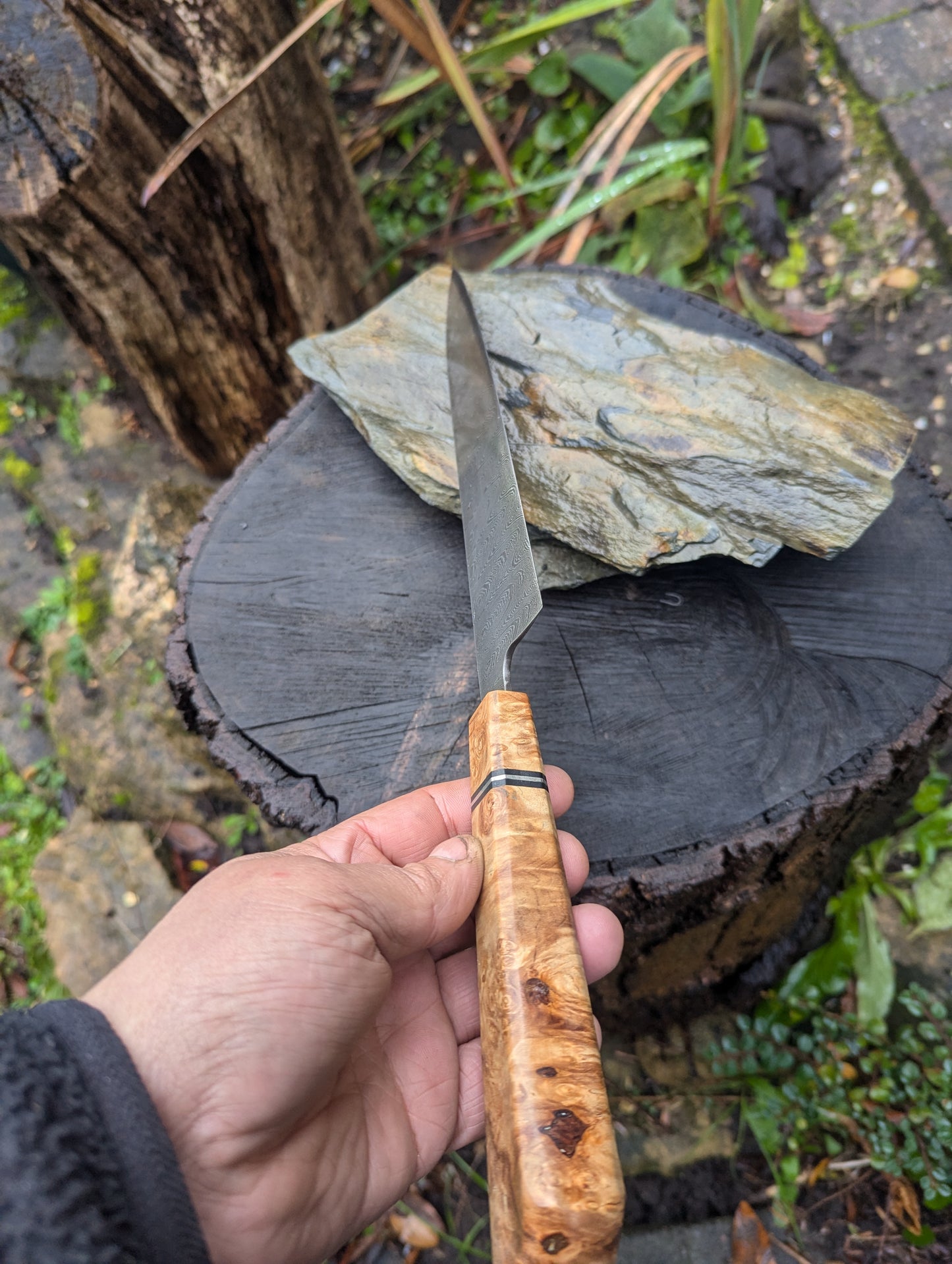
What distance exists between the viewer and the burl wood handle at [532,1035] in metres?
0.93

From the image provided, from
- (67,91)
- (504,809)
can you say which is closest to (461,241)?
(67,91)

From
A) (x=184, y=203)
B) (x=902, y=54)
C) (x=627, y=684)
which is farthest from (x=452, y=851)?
(x=902, y=54)

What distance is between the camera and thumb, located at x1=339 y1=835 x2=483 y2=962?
1.18 metres

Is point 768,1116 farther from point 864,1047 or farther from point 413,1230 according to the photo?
point 413,1230

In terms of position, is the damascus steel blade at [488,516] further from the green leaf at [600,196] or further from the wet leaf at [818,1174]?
the wet leaf at [818,1174]

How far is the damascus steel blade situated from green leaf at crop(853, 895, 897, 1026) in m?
1.39

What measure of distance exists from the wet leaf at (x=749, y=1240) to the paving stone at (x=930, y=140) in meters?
3.20

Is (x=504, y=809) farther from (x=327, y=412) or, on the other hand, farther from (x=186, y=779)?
(x=186, y=779)

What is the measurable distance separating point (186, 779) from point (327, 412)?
4.48 ft

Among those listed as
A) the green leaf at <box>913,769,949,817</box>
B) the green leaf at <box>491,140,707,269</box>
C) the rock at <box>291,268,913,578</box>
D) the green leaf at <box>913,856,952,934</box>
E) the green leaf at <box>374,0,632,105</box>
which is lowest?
the green leaf at <box>913,856,952,934</box>

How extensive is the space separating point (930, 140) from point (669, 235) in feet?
3.53

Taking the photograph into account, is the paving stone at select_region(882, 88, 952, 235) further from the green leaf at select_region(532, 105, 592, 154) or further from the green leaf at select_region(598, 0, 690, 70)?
the green leaf at select_region(532, 105, 592, 154)

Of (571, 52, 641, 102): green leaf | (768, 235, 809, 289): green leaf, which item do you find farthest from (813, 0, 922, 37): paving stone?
(768, 235, 809, 289): green leaf

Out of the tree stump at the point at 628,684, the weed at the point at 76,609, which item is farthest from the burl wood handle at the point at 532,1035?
the weed at the point at 76,609
